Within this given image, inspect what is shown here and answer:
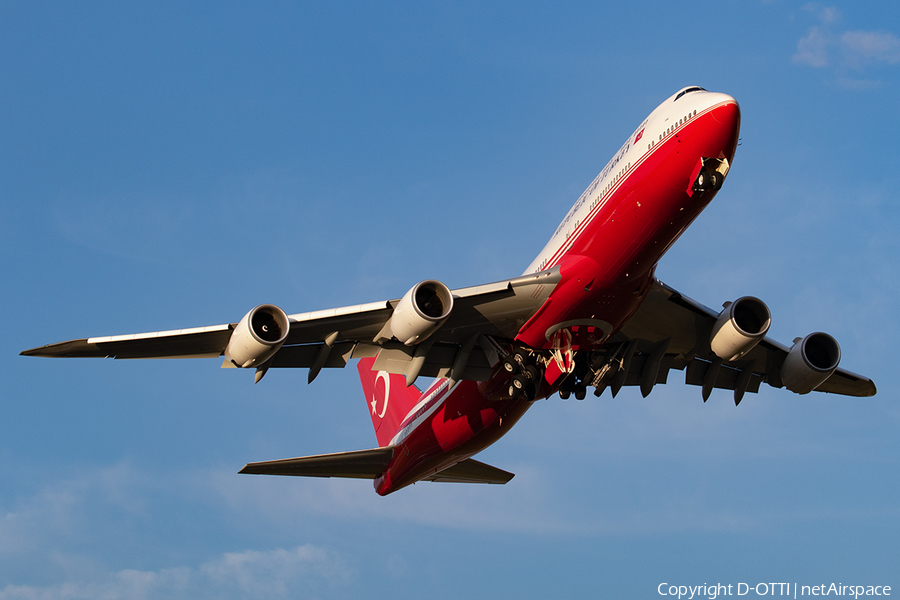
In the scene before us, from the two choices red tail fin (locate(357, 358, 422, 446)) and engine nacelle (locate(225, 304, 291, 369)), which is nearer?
engine nacelle (locate(225, 304, 291, 369))

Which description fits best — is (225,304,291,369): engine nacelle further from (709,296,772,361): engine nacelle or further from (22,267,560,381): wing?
(709,296,772,361): engine nacelle

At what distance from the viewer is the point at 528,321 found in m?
22.7

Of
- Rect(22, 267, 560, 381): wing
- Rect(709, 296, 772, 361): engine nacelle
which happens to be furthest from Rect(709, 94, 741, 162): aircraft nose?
Rect(709, 296, 772, 361): engine nacelle

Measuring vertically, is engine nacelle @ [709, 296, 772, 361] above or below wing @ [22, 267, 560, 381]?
above

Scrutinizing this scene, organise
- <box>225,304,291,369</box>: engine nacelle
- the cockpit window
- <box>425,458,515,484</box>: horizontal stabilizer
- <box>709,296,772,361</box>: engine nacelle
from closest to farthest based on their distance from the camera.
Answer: <box>225,304,291,369</box>: engine nacelle → the cockpit window → <box>709,296,772,361</box>: engine nacelle → <box>425,458,515,484</box>: horizontal stabilizer

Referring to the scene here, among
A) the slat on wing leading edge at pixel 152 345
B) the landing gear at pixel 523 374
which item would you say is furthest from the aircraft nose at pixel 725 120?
the slat on wing leading edge at pixel 152 345

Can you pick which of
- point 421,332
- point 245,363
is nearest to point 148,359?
point 245,363

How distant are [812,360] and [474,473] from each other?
12.0 meters

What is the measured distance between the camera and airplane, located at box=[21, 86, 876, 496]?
1992 cm

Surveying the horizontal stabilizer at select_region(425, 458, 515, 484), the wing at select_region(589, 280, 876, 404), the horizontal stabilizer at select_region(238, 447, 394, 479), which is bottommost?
the horizontal stabilizer at select_region(238, 447, 394, 479)

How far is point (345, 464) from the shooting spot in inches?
1135

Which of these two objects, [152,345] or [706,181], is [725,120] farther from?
[152,345]

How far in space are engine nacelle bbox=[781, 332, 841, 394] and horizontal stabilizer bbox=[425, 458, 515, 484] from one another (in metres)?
10.5

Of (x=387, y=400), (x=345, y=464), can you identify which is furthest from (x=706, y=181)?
(x=387, y=400)
